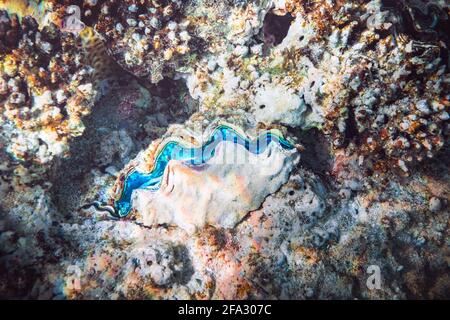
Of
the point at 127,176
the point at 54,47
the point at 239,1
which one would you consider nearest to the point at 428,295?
the point at 127,176

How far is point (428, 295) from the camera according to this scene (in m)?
2.86

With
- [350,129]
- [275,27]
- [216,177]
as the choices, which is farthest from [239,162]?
[275,27]

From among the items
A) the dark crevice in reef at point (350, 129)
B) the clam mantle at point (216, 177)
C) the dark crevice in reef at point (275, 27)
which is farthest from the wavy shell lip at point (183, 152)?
the dark crevice in reef at point (275, 27)

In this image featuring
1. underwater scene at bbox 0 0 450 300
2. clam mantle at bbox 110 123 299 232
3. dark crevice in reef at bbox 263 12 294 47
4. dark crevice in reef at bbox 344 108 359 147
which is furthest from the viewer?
dark crevice in reef at bbox 263 12 294 47

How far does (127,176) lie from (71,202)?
0.60 metres

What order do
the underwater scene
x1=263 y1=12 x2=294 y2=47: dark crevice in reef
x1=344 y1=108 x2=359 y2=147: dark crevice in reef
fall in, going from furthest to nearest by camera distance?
1. x1=263 y1=12 x2=294 y2=47: dark crevice in reef
2. x1=344 y1=108 x2=359 y2=147: dark crevice in reef
3. the underwater scene

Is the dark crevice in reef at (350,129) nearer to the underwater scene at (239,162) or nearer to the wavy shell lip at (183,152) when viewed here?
the underwater scene at (239,162)

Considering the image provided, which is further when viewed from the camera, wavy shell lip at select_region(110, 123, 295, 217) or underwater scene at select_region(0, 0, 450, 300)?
wavy shell lip at select_region(110, 123, 295, 217)

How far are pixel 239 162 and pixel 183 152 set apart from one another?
20.8 inches

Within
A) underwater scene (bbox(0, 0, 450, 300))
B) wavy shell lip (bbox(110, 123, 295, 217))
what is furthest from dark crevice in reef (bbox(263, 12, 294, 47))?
wavy shell lip (bbox(110, 123, 295, 217))

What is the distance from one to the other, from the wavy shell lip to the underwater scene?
0.04ft

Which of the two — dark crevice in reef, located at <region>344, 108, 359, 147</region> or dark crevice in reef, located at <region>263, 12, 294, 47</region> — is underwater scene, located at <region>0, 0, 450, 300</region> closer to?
dark crevice in reef, located at <region>344, 108, 359, 147</region>

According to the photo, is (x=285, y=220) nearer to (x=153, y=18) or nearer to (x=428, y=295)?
(x=428, y=295)

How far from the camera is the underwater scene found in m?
2.67
